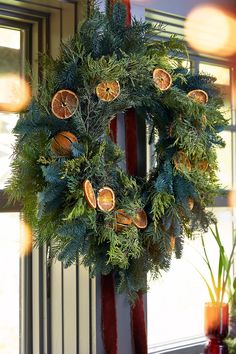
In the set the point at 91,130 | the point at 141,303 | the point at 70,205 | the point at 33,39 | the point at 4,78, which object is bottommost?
the point at 141,303

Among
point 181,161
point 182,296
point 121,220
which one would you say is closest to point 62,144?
point 121,220

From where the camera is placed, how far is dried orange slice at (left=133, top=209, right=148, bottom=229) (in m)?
1.81

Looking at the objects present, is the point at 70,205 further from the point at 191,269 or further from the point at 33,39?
the point at 191,269

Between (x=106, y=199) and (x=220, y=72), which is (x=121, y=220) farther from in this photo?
(x=220, y=72)

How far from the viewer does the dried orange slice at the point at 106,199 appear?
5.55ft

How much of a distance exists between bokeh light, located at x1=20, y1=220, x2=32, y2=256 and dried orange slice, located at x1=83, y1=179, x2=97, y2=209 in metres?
0.46

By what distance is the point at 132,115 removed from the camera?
2.03m

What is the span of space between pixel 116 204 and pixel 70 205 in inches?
6.0

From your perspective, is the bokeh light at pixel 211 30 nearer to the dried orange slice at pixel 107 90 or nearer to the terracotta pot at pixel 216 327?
the dried orange slice at pixel 107 90

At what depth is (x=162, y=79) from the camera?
1.83m

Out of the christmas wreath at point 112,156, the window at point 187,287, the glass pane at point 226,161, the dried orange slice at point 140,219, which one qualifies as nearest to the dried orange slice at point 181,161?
the christmas wreath at point 112,156

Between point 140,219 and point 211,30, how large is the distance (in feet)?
3.46

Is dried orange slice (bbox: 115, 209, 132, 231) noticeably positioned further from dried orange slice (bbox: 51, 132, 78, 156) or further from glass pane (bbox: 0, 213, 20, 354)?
glass pane (bbox: 0, 213, 20, 354)

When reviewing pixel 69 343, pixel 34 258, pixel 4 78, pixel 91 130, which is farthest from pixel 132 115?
pixel 69 343
